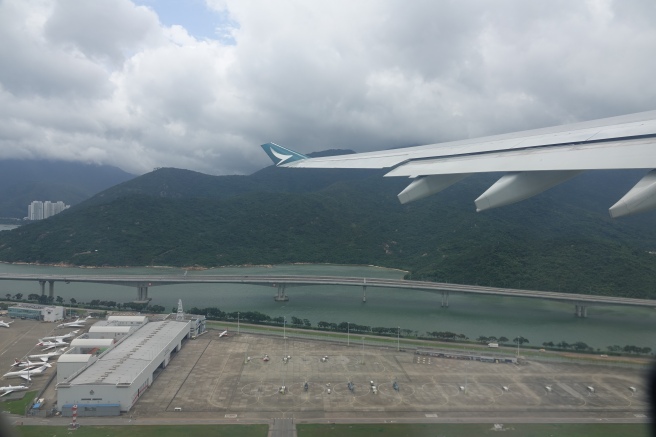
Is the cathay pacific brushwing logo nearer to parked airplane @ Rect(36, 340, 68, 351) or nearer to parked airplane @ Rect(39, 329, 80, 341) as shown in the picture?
parked airplane @ Rect(36, 340, 68, 351)

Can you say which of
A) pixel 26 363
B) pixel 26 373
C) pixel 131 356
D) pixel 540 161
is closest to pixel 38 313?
pixel 26 363

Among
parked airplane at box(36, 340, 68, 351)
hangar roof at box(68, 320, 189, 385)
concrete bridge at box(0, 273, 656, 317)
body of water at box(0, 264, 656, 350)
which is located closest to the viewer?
hangar roof at box(68, 320, 189, 385)

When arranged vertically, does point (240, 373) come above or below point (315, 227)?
below

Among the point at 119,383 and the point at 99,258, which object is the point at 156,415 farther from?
the point at 99,258

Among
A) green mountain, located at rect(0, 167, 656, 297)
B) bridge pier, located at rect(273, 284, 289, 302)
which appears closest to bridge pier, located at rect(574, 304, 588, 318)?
green mountain, located at rect(0, 167, 656, 297)

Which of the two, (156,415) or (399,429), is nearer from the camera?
(399,429)

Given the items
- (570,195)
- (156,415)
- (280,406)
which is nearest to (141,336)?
(156,415)
